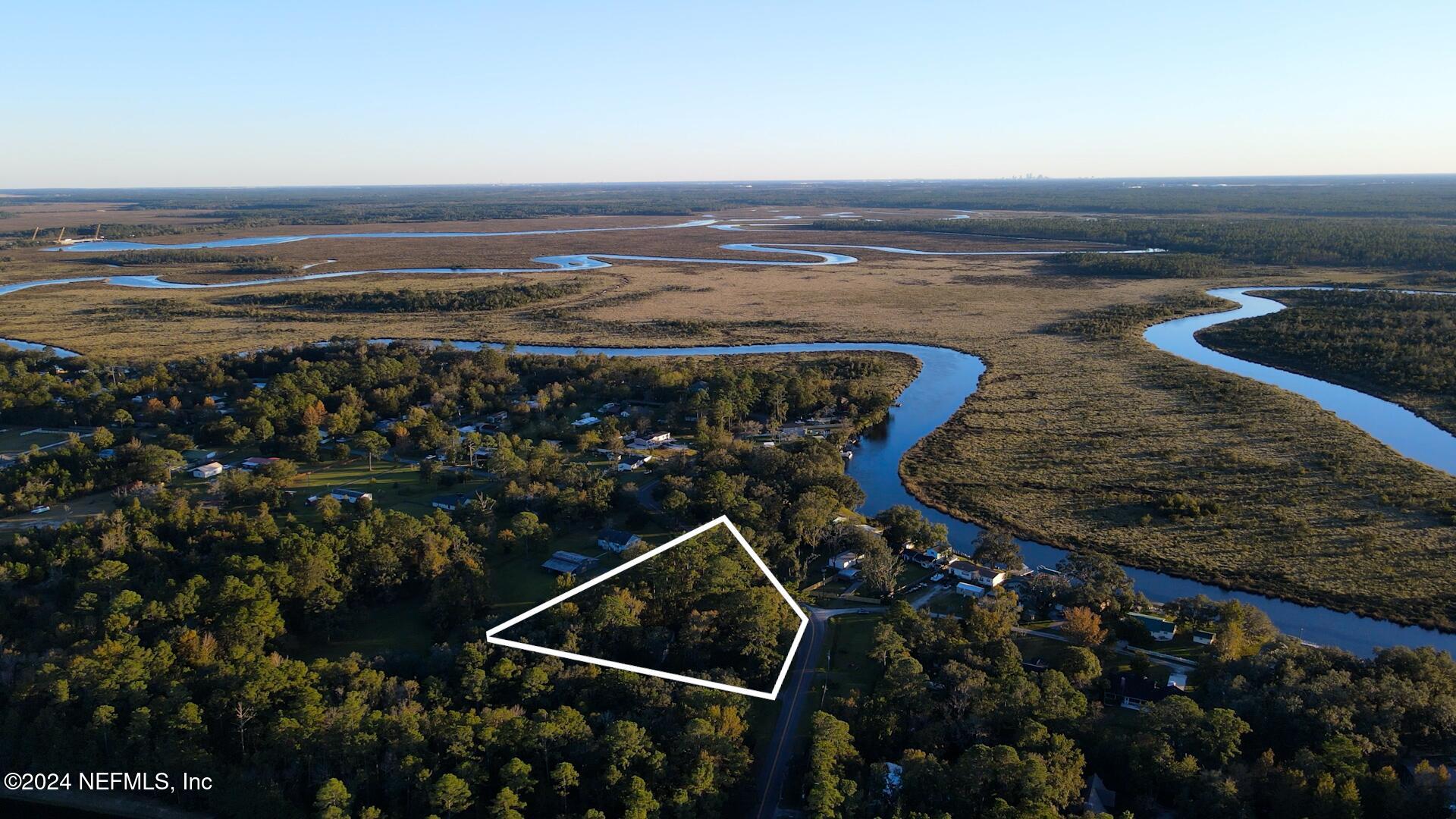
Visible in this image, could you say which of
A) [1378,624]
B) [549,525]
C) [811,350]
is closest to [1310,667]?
[1378,624]

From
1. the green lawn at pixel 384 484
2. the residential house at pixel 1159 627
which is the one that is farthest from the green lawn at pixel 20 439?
the residential house at pixel 1159 627

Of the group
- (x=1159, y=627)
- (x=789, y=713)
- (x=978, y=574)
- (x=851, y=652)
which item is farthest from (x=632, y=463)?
(x=1159, y=627)

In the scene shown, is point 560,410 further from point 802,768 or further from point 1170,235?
point 1170,235

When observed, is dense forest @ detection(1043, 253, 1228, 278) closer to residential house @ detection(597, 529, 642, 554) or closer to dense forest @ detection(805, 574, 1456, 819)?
residential house @ detection(597, 529, 642, 554)

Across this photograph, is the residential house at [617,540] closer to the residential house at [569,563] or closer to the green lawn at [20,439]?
the residential house at [569,563]

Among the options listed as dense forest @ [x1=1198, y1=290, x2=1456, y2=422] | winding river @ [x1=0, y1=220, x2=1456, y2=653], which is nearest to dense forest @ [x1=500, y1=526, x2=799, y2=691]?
winding river @ [x1=0, y1=220, x2=1456, y2=653]
